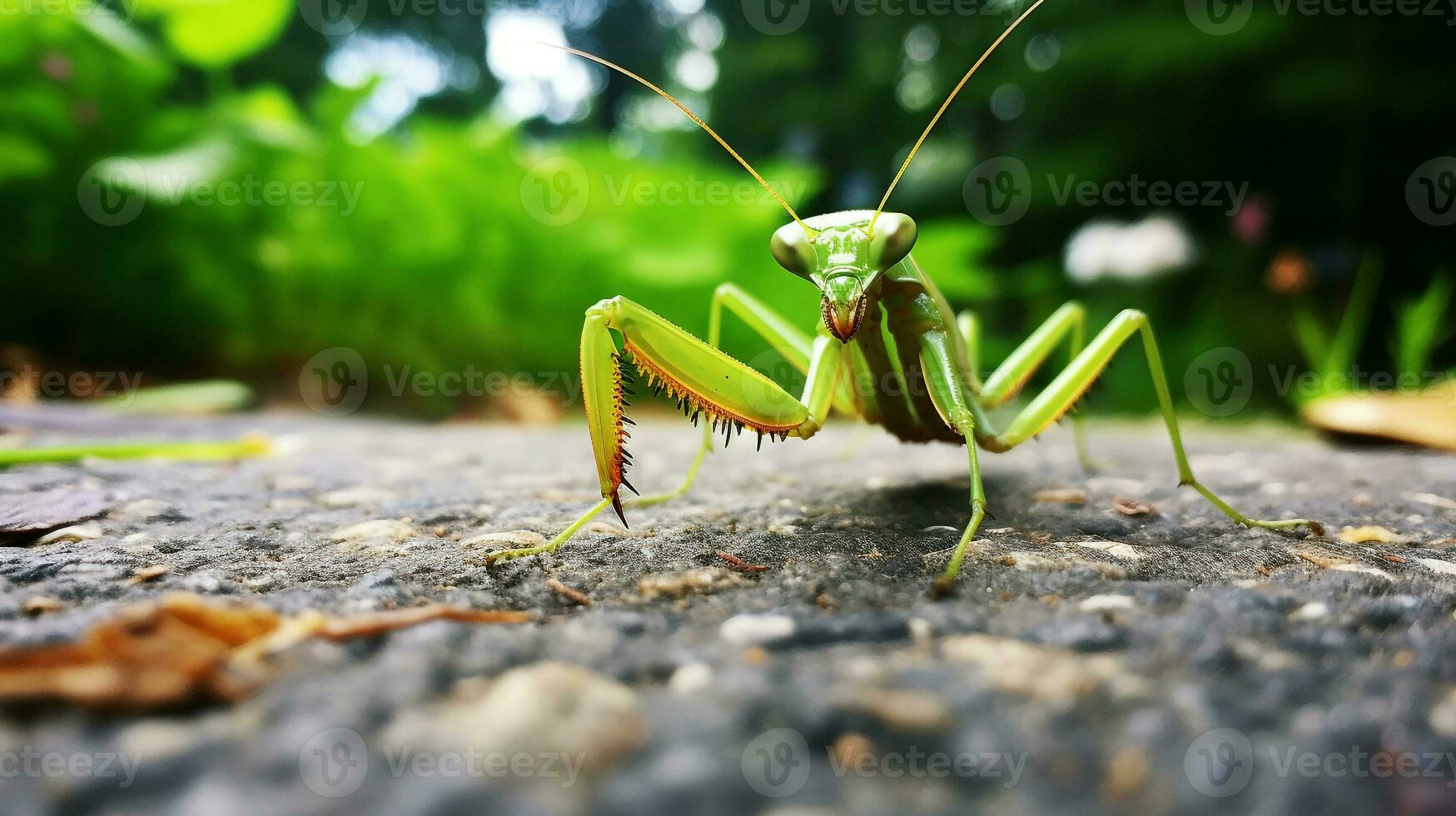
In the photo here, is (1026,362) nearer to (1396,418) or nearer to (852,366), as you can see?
(852,366)

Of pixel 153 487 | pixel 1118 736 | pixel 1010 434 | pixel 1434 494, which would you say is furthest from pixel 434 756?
pixel 1434 494

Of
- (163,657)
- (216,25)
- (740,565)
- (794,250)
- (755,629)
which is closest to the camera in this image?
(163,657)

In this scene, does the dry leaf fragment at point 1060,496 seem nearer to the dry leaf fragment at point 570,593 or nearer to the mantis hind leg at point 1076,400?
the mantis hind leg at point 1076,400

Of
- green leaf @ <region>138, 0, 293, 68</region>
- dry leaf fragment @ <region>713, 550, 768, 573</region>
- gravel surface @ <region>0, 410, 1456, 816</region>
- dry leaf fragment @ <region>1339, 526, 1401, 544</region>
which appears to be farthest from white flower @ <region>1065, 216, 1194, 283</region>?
green leaf @ <region>138, 0, 293, 68</region>

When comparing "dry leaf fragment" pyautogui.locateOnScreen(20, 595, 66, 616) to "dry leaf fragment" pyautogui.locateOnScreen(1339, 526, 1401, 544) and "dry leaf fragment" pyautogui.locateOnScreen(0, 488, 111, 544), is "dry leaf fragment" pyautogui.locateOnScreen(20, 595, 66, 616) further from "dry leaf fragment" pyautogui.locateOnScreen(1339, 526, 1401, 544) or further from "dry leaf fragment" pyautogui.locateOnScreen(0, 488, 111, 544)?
"dry leaf fragment" pyautogui.locateOnScreen(1339, 526, 1401, 544)

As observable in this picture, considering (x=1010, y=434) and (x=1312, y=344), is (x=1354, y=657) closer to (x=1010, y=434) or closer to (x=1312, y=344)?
(x=1010, y=434)

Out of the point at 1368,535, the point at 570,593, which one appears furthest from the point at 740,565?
the point at 1368,535

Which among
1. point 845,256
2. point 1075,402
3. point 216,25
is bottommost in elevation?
point 1075,402
